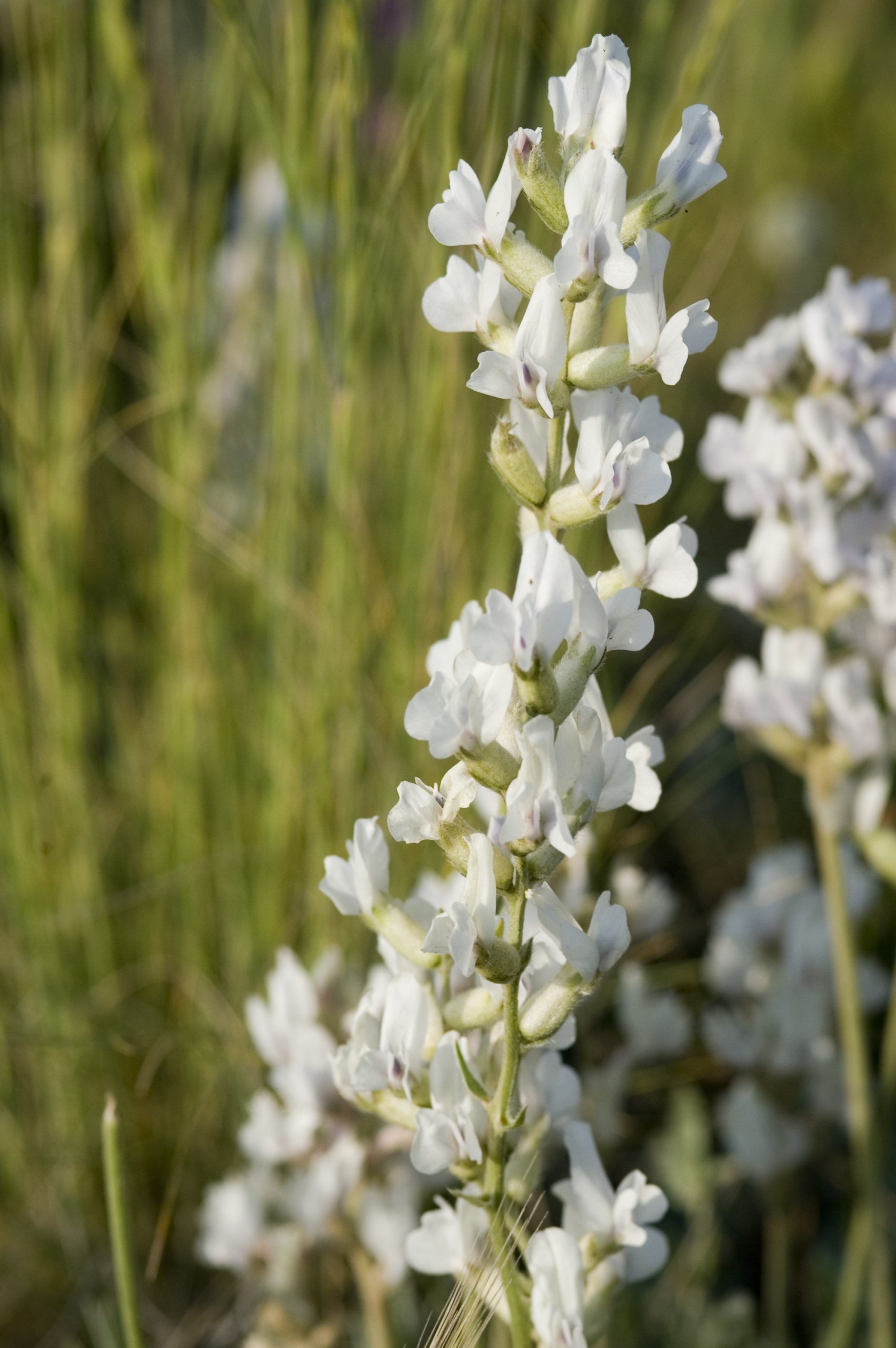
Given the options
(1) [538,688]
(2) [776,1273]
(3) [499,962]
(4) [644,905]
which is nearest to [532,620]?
(1) [538,688]

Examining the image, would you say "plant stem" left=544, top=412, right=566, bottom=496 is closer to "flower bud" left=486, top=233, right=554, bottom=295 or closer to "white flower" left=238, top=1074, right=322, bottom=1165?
"flower bud" left=486, top=233, right=554, bottom=295

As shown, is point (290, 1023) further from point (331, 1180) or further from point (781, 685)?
point (781, 685)

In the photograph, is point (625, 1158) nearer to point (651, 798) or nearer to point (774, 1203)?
point (774, 1203)

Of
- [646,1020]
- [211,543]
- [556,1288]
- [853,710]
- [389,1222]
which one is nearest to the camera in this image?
[556,1288]

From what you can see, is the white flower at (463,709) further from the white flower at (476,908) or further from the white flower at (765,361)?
the white flower at (765,361)

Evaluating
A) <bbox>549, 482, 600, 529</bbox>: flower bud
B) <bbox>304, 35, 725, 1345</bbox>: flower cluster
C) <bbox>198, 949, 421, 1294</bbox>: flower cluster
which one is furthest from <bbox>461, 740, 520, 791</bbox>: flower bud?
<bbox>198, 949, 421, 1294</bbox>: flower cluster

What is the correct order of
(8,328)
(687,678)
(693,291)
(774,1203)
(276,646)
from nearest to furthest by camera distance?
(774,1203)
(276,646)
(8,328)
(693,291)
(687,678)

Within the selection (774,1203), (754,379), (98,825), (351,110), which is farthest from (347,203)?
(774,1203)
